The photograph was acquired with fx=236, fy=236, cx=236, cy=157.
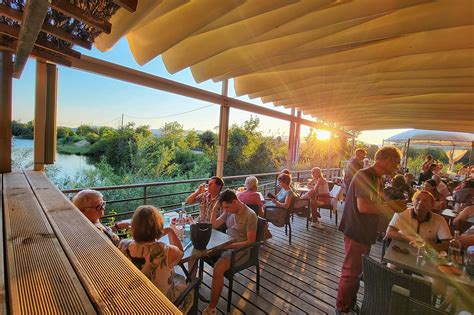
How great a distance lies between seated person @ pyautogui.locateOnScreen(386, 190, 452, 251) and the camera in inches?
86.5

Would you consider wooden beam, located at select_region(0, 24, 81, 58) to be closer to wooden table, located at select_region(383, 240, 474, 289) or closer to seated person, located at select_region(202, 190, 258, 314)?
seated person, located at select_region(202, 190, 258, 314)

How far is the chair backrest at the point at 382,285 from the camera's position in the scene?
1.37m

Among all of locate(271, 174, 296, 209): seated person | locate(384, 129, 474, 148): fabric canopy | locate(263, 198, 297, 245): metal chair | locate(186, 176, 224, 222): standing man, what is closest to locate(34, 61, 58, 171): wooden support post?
locate(186, 176, 224, 222): standing man

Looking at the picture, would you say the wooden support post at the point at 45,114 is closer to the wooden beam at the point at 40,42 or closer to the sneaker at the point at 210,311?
the wooden beam at the point at 40,42

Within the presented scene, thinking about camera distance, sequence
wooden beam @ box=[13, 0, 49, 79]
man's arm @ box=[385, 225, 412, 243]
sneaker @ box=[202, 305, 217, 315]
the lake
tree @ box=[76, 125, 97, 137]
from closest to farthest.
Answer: wooden beam @ box=[13, 0, 49, 79] → sneaker @ box=[202, 305, 217, 315] → man's arm @ box=[385, 225, 412, 243] → the lake → tree @ box=[76, 125, 97, 137]

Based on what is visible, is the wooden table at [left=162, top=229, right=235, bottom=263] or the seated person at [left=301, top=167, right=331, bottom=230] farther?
the seated person at [left=301, top=167, right=331, bottom=230]

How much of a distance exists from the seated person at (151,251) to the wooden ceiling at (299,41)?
3.89 feet

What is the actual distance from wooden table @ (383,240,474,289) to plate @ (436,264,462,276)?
22mm

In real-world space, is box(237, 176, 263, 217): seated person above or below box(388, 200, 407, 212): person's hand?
below

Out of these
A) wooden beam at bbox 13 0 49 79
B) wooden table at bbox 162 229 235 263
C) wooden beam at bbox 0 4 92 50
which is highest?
wooden beam at bbox 0 4 92 50

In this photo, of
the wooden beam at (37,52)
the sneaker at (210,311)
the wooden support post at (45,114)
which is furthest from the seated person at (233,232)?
the wooden beam at (37,52)

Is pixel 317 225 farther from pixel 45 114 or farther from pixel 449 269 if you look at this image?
pixel 45 114

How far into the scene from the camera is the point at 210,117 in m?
13.1

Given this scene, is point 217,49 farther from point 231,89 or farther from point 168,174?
point 168,174
